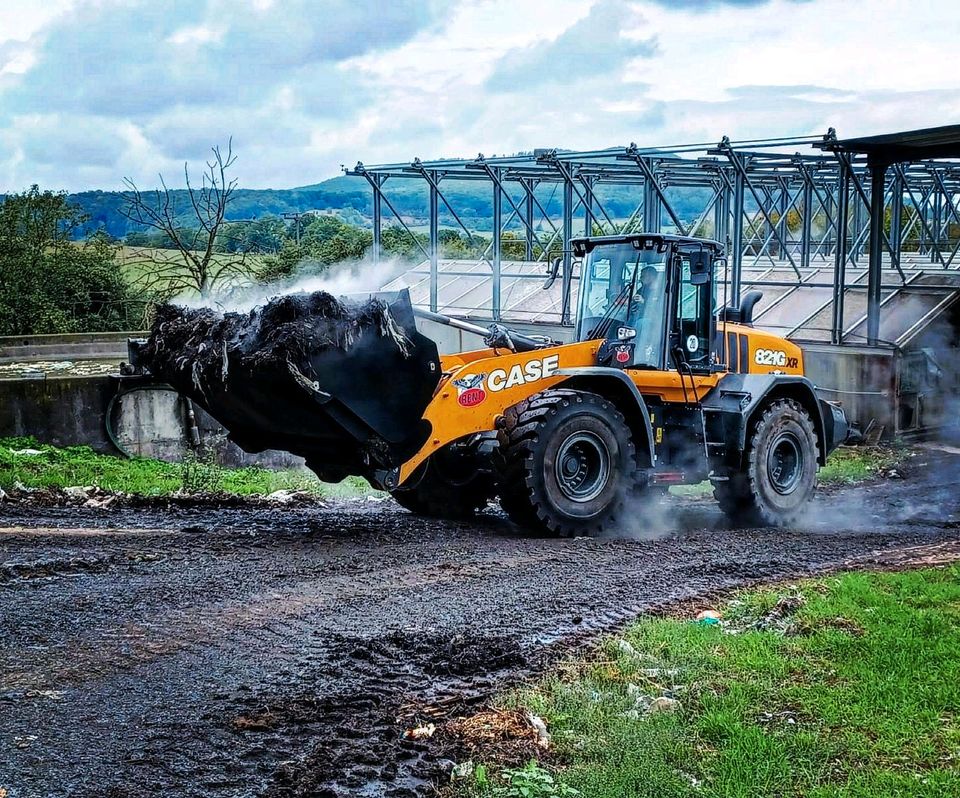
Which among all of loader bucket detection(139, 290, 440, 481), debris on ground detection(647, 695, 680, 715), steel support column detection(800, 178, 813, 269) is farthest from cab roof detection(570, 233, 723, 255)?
steel support column detection(800, 178, 813, 269)

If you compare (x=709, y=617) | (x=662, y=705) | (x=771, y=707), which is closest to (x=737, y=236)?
(x=709, y=617)

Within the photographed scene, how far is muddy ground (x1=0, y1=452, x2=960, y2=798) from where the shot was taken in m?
5.47

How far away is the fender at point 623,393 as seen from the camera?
35.2 feet

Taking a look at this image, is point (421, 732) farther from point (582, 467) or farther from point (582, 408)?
point (582, 467)

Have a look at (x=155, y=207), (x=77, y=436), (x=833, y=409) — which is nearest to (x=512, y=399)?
(x=833, y=409)

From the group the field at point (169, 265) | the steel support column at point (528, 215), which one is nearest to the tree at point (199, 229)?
the field at point (169, 265)

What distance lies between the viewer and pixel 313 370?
29.9 feet

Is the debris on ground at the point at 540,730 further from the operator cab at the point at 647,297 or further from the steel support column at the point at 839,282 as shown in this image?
the steel support column at the point at 839,282

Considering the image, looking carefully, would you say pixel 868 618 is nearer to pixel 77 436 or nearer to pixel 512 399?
pixel 512 399

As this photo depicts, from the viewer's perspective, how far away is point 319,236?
3788cm

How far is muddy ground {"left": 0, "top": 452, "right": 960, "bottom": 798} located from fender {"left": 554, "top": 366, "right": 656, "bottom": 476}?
Answer: 34.7 inches

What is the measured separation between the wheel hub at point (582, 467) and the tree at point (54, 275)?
20.4 meters

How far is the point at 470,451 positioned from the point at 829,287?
1355 cm

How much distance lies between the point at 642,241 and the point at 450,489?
311cm
